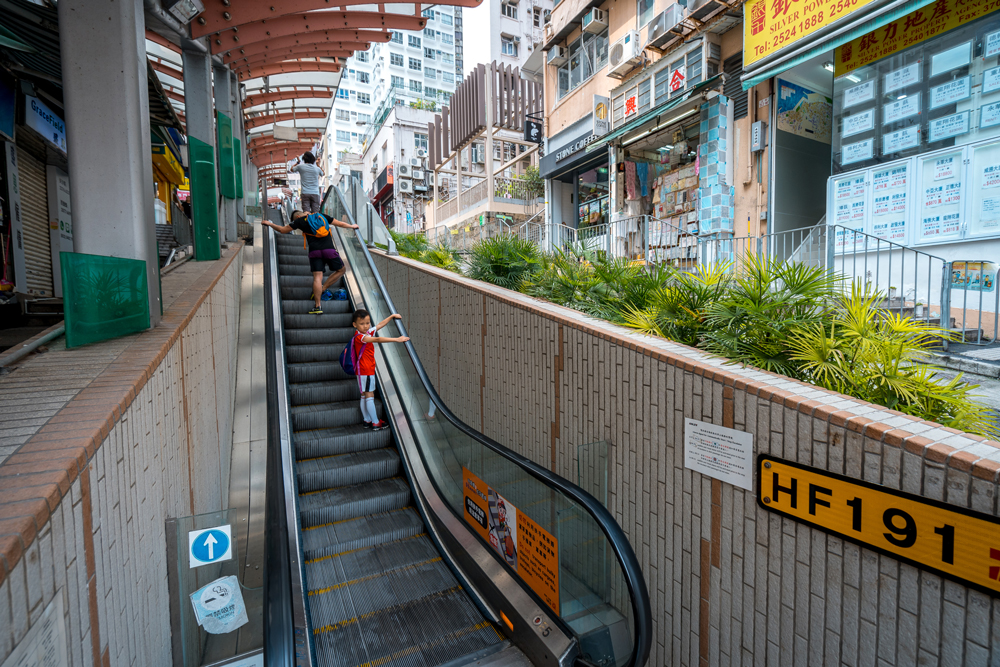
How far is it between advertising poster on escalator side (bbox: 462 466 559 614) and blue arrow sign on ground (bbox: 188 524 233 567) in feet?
5.85

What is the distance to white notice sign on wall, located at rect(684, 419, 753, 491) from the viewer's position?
2469mm

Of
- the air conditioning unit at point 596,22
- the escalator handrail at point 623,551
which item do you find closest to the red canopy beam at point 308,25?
the air conditioning unit at point 596,22

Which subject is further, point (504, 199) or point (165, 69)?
point (504, 199)

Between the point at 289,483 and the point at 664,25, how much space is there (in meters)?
9.71

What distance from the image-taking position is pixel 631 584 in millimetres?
2367

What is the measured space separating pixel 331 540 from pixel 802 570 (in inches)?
132

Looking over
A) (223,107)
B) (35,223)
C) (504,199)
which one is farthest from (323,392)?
(504,199)

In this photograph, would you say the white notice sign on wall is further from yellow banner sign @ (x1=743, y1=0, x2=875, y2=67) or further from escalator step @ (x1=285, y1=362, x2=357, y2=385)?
yellow banner sign @ (x1=743, y1=0, x2=875, y2=67)

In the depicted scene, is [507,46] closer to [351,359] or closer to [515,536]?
[351,359]

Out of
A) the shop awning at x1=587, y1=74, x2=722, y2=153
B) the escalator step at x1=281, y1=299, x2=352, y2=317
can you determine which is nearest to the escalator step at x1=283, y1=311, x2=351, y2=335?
the escalator step at x1=281, y1=299, x2=352, y2=317

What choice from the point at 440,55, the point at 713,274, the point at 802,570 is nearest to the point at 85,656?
the point at 802,570

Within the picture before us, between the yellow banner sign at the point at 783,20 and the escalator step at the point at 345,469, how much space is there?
7.27m

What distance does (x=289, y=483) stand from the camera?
165 inches

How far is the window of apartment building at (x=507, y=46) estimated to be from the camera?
27145 mm
